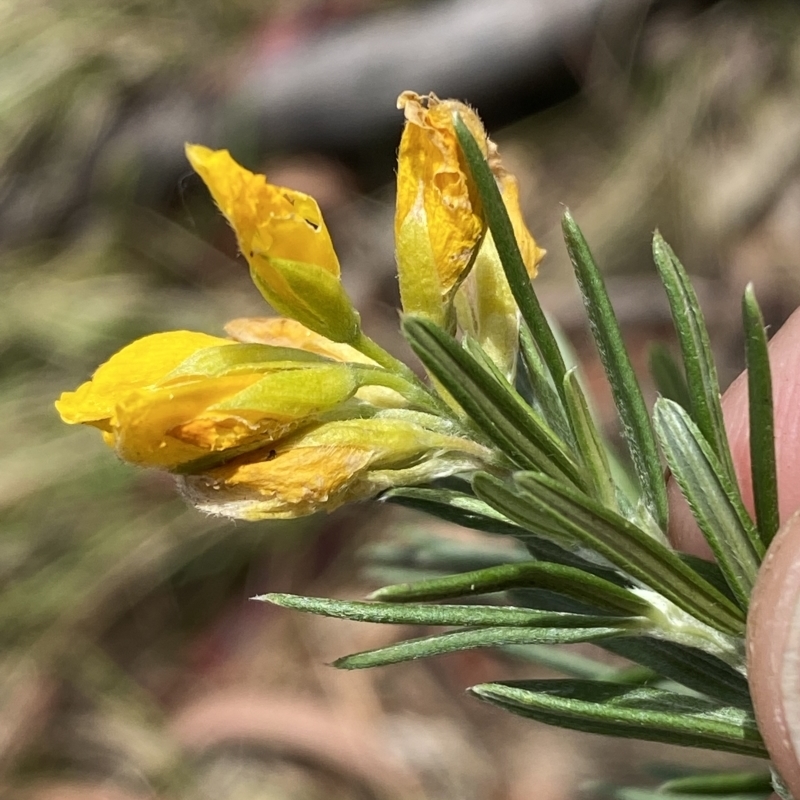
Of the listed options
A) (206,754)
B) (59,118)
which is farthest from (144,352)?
(59,118)

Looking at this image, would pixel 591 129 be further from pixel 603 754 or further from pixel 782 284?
pixel 603 754

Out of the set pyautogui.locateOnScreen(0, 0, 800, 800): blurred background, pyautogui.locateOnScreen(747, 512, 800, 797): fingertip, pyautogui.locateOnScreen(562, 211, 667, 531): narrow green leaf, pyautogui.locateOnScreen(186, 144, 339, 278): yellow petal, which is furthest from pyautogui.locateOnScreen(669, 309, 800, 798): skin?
pyautogui.locateOnScreen(0, 0, 800, 800): blurred background

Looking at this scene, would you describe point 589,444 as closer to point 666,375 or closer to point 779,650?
point 779,650

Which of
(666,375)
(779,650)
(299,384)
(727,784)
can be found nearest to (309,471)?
(299,384)

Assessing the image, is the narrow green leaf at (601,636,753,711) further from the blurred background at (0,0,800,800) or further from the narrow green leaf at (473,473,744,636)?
the blurred background at (0,0,800,800)

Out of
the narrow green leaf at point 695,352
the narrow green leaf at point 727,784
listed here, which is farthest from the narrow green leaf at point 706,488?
the narrow green leaf at point 727,784
